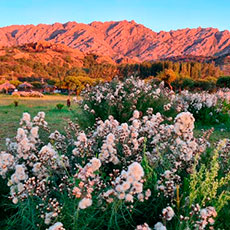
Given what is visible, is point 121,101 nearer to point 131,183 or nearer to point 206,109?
point 206,109

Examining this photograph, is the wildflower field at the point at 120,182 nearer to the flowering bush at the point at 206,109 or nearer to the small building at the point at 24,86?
the flowering bush at the point at 206,109

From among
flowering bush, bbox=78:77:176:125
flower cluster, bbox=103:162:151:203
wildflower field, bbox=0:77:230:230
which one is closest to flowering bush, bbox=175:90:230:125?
flowering bush, bbox=78:77:176:125

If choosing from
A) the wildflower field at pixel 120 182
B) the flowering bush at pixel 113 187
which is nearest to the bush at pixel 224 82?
the wildflower field at pixel 120 182

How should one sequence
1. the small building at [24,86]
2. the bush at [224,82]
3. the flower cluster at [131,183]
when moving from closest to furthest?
the flower cluster at [131,183] < the bush at [224,82] < the small building at [24,86]

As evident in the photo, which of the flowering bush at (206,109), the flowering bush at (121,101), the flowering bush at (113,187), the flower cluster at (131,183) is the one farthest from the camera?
the flowering bush at (206,109)

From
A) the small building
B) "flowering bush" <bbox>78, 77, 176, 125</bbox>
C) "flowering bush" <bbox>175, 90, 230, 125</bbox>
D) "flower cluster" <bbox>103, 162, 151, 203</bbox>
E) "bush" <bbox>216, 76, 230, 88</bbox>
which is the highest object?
"flower cluster" <bbox>103, 162, 151, 203</bbox>

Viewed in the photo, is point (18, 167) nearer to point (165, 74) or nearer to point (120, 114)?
point (120, 114)

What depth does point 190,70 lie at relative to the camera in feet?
325

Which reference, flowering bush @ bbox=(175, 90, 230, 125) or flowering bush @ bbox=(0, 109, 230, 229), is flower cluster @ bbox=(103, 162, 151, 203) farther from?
flowering bush @ bbox=(175, 90, 230, 125)

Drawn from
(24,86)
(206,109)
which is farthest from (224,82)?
(24,86)

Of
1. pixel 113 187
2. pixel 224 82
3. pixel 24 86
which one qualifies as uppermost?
pixel 113 187

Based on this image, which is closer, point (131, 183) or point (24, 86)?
point (131, 183)

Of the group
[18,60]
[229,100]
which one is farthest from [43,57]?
[229,100]

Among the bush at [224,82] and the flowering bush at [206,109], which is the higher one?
the flowering bush at [206,109]
